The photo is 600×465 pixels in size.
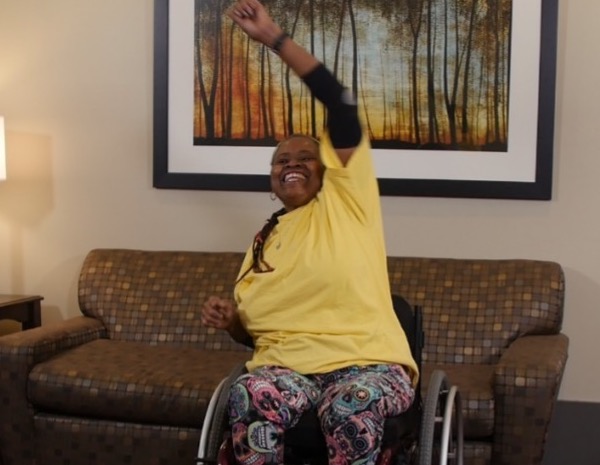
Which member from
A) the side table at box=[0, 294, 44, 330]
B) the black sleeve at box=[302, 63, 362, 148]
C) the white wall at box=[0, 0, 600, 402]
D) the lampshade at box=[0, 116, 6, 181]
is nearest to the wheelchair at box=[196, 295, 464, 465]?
the black sleeve at box=[302, 63, 362, 148]

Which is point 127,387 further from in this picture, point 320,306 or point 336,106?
point 336,106

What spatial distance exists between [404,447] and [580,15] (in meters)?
1.82

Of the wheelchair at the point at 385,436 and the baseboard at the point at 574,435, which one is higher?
the wheelchair at the point at 385,436

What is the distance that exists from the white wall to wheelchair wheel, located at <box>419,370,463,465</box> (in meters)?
1.03

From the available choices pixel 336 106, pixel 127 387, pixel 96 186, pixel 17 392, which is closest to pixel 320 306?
pixel 336 106

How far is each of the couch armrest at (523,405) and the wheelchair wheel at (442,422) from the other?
0.45ft

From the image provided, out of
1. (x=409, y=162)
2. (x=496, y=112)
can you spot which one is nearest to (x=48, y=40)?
(x=409, y=162)

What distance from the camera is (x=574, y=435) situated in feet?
10.5

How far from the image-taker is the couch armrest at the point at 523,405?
2373 mm

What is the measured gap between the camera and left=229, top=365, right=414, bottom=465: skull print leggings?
1.93m

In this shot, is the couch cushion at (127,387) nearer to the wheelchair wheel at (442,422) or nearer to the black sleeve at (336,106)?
the wheelchair wheel at (442,422)

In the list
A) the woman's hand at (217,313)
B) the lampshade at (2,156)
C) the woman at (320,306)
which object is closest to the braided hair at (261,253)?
the woman at (320,306)

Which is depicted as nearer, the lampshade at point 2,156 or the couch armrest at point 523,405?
the couch armrest at point 523,405

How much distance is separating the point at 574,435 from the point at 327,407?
5.19 ft
